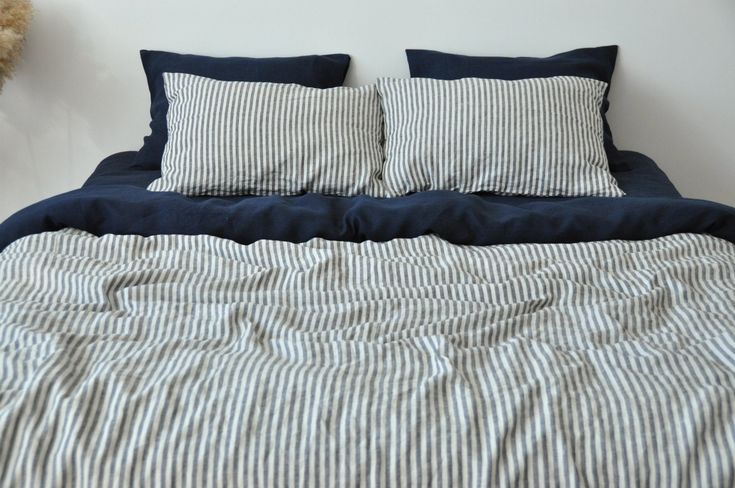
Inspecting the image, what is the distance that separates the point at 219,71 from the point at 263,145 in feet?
1.44

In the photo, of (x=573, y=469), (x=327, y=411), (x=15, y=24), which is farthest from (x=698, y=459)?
(x=15, y=24)

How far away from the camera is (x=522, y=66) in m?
2.66

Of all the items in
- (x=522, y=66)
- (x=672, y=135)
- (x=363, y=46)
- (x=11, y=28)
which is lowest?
(x=672, y=135)

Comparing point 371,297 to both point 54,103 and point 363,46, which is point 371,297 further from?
point 54,103

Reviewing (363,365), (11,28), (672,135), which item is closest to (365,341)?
(363,365)

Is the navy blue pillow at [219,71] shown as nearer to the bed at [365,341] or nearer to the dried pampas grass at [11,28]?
the dried pampas grass at [11,28]

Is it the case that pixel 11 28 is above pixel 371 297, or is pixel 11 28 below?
above

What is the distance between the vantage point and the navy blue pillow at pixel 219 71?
262cm

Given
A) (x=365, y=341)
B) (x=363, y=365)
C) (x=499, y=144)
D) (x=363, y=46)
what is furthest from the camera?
(x=363, y=46)

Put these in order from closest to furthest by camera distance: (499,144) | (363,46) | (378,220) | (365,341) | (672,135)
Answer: (365,341)
(378,220)
(499,144)
(363,46)
(672,135)

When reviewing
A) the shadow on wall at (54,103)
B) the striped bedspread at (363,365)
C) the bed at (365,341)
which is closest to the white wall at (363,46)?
the shadow on wall at (54,103)

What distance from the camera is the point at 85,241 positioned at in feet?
6.10

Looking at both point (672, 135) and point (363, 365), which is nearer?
point (363, 365)

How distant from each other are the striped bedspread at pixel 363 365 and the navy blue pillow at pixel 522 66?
3.15ft
